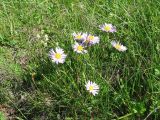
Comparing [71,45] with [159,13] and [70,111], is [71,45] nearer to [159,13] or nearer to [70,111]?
[70,111]

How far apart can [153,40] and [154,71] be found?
0.92ft

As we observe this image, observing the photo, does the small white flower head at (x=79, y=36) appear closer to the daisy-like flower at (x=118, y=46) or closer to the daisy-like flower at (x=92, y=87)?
the daisy-like flower at (x=118, y=46)

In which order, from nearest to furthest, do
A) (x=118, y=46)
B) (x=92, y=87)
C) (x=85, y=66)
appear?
(x=92, y=87) < (x=85, y=66) < (x=118, y=46)

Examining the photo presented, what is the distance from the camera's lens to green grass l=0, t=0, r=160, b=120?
2.29 m

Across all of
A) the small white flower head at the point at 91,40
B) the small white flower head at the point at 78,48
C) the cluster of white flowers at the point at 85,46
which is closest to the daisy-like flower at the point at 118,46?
the cluster of white flowers at the point at 85,46

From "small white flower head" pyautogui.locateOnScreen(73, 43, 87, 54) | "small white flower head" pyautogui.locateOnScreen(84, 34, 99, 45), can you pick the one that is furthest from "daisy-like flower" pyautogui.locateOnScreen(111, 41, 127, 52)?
"small white flower head" pyautogui.locateOnScreen(73, 43, 87, 54)

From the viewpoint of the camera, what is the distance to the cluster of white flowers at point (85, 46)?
2.26 metres

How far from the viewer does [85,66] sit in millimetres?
2367

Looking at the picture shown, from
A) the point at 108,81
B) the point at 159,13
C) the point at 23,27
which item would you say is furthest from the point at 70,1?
the point at 108,81

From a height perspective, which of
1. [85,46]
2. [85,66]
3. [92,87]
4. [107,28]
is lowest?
[92,87]

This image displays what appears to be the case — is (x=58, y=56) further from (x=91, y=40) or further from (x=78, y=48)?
(x=91, y=40)

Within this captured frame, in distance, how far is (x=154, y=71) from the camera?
7.71 ft

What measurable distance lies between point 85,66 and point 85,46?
116 mm

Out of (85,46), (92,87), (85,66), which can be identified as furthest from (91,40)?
(92,87)
